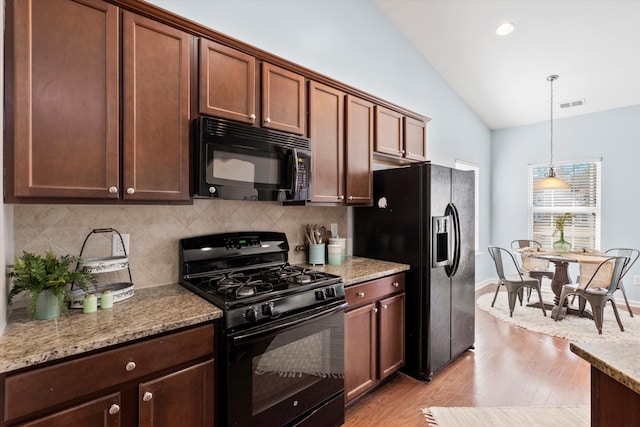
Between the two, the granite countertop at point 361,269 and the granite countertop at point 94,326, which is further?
the granite countertop at point 361,269

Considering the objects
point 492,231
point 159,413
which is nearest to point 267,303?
point 159,413

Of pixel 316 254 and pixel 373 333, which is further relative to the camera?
pixel 316 254

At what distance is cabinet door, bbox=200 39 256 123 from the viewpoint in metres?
1.78

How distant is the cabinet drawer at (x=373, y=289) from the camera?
2156 mm

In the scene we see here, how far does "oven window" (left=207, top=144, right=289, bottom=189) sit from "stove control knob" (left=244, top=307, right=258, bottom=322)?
0.73 metres

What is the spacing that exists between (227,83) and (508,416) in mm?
2867

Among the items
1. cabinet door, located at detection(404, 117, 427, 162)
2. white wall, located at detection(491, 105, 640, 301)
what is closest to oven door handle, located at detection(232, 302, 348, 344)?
cabinet door, located at detection(404, 117, 427, 162)

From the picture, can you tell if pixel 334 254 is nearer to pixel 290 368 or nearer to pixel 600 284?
pixel 290 368

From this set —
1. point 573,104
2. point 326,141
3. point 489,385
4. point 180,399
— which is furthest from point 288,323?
point 573,104

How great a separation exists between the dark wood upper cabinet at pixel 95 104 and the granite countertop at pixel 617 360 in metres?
1.84

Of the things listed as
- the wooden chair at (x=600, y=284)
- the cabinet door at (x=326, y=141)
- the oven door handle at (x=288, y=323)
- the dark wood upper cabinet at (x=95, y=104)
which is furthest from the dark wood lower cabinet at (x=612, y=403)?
the wooden chair at (x=600, y=284)

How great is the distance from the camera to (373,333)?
2.32 meters

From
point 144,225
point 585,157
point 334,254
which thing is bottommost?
point 334,254

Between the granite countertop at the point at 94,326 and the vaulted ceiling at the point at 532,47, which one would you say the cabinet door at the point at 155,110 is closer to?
the granite countertop at the point at 94,326
